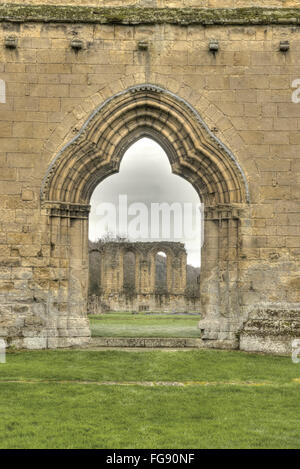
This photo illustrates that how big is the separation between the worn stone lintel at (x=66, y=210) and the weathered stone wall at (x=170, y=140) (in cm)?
2

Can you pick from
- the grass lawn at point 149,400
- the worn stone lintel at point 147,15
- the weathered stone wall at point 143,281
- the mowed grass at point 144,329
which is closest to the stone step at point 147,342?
the grass lawn at point 149,400

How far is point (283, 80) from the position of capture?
9.66 metres

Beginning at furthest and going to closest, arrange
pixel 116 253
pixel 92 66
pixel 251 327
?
pixel 116 253 < pixel 92 66 < pixel 251 327

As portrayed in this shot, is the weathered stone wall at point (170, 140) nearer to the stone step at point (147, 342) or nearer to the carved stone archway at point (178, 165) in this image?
the carved stone archway at point (178, 165)

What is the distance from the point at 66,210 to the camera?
9578 millimetres

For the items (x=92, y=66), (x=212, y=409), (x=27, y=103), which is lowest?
(x=212, y=409)

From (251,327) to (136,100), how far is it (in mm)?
4635

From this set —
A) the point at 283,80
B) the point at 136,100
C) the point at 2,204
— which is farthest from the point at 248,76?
the point at 2,204

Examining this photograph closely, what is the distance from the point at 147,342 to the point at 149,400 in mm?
4274

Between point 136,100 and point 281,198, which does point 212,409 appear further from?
point 136,100

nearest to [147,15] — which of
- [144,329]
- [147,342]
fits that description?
[147,342]

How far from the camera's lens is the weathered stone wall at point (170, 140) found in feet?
30.5

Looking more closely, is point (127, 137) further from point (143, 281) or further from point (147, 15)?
point (143, 281)
